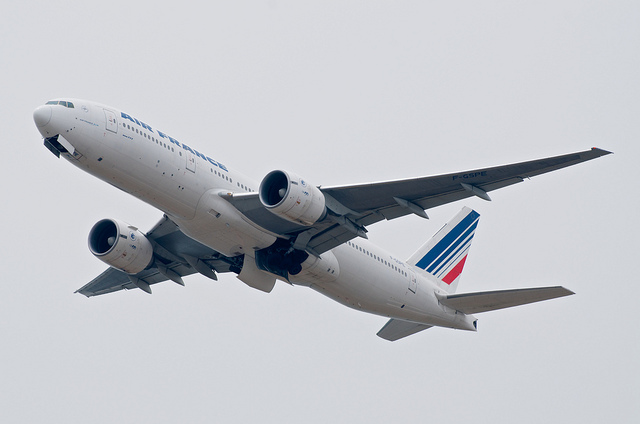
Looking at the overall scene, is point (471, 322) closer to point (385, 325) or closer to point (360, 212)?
point (385, 325)

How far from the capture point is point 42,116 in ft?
91.8

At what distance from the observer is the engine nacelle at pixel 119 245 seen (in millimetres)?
34069

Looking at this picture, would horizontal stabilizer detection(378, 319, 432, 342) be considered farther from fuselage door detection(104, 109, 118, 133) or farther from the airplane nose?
the airplane nose

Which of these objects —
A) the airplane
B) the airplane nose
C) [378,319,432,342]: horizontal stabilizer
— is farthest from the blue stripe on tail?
the airplane nose

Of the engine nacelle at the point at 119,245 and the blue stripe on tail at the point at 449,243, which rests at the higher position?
the blue stripe on tail at the point at 449,243

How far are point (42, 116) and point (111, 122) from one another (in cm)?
210

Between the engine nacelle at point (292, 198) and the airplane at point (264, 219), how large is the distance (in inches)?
1.4

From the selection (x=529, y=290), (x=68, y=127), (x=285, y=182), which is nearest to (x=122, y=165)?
(x=68, y=127)

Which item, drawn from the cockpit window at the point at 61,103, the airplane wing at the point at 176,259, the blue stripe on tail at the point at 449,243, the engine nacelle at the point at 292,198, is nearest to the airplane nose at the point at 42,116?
the cockpit window at the point at 61,103

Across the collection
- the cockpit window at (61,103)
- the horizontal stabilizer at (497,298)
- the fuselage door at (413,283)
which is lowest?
the horizontal stabilizer at (497,298)

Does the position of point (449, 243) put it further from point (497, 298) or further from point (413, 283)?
point (497, 298)

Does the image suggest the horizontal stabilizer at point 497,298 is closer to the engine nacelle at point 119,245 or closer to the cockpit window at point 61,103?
the engine nacelle at point 119,245

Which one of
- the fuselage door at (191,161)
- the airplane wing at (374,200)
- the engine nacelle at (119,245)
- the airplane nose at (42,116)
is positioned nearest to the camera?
the airplane nose at (42,116)

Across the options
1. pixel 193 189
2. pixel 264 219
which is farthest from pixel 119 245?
pixel 264 219
